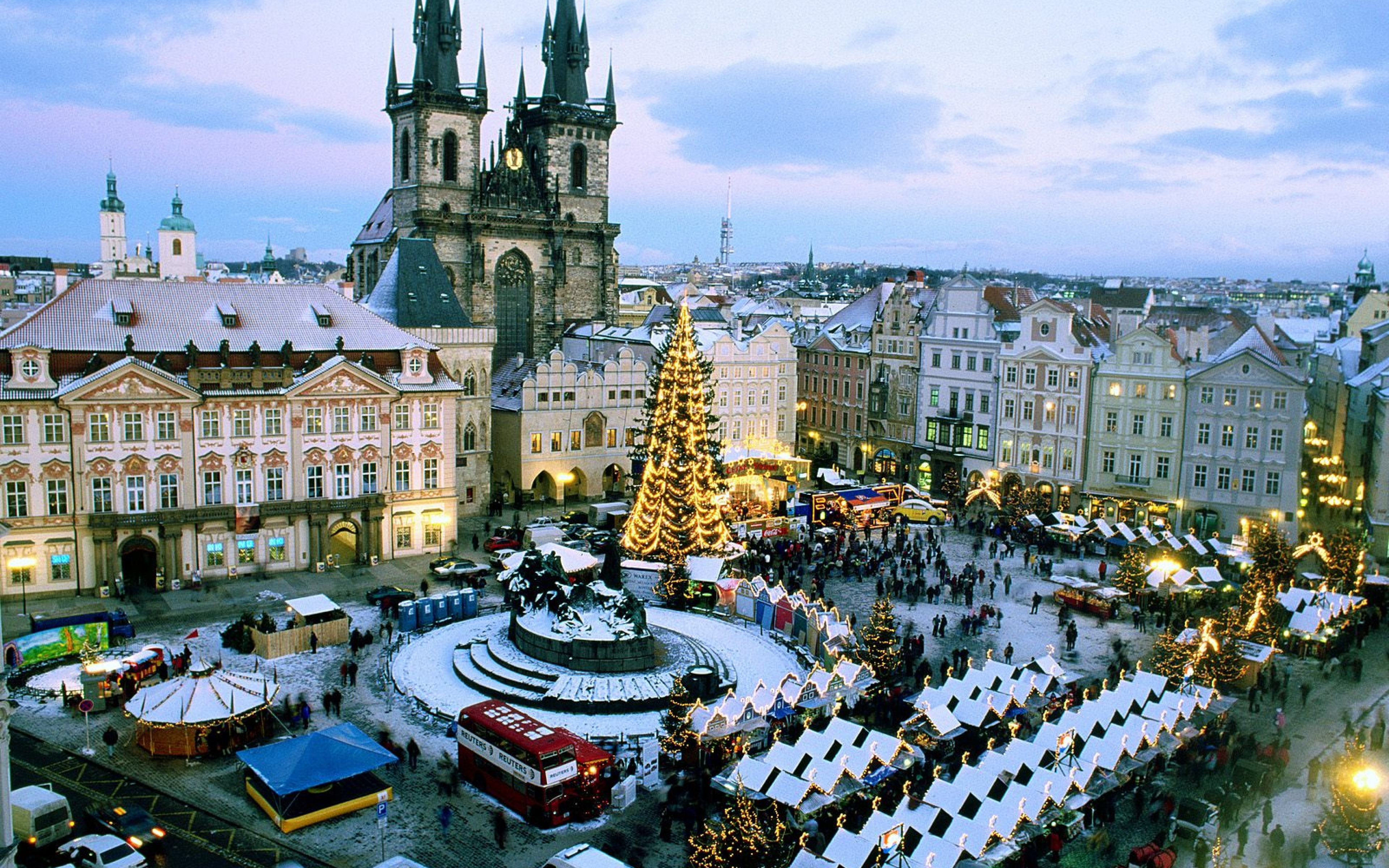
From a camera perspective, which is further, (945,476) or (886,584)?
(945,476)

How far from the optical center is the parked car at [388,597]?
41375mm

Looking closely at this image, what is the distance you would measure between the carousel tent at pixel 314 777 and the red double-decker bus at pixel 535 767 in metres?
2.14

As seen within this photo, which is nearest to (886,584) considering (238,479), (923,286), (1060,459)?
(1060,459)

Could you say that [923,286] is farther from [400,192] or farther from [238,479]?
[238,479]

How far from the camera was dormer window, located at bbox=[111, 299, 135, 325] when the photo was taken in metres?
44.8

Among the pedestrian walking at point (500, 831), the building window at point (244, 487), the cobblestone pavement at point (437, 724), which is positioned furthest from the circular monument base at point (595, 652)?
the building window at point (244, 487)

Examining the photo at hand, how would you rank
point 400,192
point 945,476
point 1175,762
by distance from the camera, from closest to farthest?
point 1175,762 < point 945,476 < point 400,192

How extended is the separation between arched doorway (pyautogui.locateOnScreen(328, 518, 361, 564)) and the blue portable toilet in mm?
10287

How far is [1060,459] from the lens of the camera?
62.8 m

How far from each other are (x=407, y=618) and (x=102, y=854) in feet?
55.2

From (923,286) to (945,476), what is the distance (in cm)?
2231

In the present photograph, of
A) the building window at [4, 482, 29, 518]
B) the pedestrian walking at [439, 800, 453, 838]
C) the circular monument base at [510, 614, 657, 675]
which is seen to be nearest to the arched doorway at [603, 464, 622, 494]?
the building window at [4, 482, 29, 518]

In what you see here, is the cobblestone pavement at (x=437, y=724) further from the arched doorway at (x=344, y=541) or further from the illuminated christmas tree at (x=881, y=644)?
the illuminated christmas tree at (x=881, y=644)

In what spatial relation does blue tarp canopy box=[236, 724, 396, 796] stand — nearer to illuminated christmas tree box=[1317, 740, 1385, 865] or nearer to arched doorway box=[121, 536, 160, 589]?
arched doorway box=[121, 536, 160, 589]
